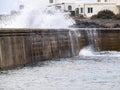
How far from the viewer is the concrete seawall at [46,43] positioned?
23.6m

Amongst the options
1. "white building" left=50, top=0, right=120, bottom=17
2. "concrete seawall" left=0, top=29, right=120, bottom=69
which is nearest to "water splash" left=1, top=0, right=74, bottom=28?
"concrete seawall" left=0, top=29, right=120, bottom=69

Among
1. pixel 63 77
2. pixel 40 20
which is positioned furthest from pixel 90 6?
pixel 63 77

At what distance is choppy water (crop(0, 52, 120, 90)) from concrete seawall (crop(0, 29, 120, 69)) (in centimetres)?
77

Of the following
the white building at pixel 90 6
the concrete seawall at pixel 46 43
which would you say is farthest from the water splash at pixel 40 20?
the white building at pixel 90 6

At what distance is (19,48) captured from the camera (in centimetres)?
2486

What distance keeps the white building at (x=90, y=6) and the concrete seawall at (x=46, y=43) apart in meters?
40.7

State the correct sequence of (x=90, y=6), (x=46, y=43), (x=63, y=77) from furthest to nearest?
(x=90, y=6) < (x=46, y=43) < (x=63, y=77)

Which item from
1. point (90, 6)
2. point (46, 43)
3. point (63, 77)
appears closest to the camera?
point (63, 77)

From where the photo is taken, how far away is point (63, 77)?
20.6 m

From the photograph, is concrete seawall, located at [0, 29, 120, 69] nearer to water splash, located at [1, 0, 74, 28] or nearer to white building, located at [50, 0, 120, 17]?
water splash, located at [1, 0, 74, 28]

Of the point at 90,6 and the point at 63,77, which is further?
the point at 90,6

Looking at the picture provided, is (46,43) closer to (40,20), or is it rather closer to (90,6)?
(40,20)

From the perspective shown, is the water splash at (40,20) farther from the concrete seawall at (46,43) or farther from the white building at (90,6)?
the white building at (90,6)

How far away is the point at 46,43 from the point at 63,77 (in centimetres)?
885
